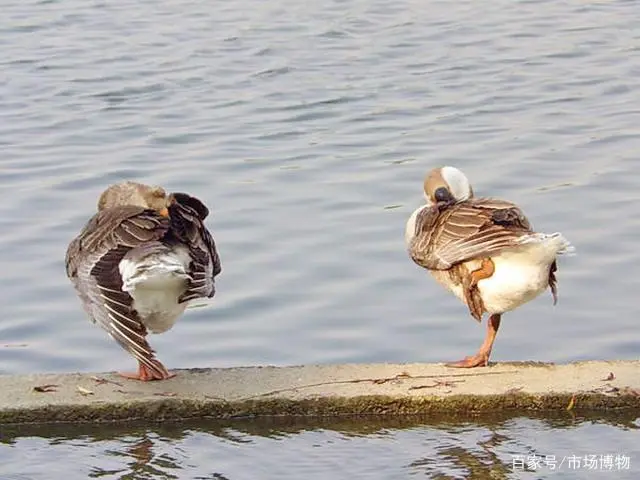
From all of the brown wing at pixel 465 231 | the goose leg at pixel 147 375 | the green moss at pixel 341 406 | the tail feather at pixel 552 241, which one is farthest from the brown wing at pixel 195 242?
the tail feather at pixel 552 241

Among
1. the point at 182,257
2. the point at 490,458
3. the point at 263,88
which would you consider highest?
the point at 263,88

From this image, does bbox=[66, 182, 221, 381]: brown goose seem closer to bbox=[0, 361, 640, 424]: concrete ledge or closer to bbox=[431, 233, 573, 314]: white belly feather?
bbox=[0, 361, 640, 424]: concrete ledge

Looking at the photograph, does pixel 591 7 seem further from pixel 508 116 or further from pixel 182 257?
pixel 182 257

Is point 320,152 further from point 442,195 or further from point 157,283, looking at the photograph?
point 157,283

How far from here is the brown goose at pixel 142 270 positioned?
7082mm

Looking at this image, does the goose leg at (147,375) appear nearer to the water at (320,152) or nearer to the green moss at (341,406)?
the green moss at (341,406)

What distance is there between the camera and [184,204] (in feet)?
25.4

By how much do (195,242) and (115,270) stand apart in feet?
1.48


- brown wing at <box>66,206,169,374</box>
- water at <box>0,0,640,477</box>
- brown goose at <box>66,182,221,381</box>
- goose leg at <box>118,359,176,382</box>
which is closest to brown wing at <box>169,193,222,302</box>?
brown goose at <box>66,182,221,381</box>

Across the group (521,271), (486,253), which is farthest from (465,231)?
(521,271)

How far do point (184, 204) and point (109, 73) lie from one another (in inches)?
419

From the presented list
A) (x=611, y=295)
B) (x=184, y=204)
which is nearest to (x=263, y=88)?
(x=611, y=295)

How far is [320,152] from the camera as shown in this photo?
1398 cm

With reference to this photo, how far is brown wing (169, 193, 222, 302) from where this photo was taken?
23.7 ft
